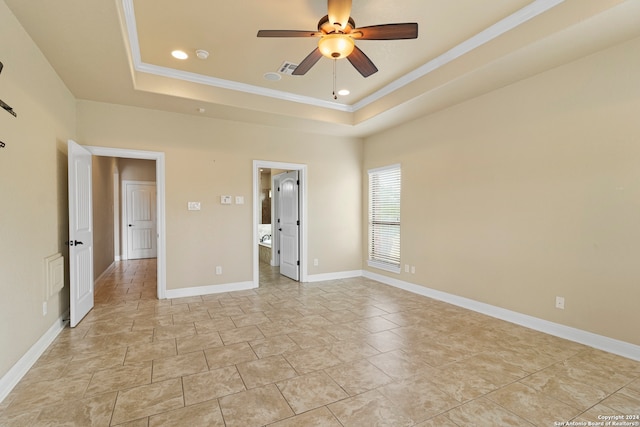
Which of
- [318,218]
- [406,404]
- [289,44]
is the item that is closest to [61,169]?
[289,44]

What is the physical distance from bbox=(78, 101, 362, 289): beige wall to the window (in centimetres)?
79

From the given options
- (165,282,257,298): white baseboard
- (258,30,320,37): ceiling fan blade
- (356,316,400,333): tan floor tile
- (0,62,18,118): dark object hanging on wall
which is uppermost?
(258,30,320,37): ceiling fan blade

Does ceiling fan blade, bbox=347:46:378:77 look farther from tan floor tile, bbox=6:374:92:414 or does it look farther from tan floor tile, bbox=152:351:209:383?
tan floor tile, bbox=6:374:92:414

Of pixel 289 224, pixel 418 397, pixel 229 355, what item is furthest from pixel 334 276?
pixel 418 397

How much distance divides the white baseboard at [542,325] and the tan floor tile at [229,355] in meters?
2.93

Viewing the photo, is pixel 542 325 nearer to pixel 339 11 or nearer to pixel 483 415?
pixel 483 415

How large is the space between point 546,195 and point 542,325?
1416 millimetres

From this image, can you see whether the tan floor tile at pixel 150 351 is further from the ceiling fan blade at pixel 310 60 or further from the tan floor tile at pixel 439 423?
the ceiling fan blade at pixel 310 60

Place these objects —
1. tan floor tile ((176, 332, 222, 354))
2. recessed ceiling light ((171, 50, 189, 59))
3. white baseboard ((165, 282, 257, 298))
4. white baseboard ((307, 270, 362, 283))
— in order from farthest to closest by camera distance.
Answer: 1. white baseboard ((307, 270, 362, 283))
2. white baseboard ((165, 282, 257, 298))
3. recessed ceiling light ((171, 50, 189, 59))
4. tan floor tile ((176, 332, 222, 354))

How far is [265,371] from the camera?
2.51 m

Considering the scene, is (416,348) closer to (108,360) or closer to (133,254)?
(108,360)

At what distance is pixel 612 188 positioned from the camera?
2844 millimetres

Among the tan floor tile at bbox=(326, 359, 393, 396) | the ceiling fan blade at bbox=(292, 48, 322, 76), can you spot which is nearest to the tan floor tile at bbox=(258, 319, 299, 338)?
the tan floor tile at bbox=(326, 359, 393, 396)

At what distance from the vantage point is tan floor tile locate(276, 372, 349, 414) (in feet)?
6.78
